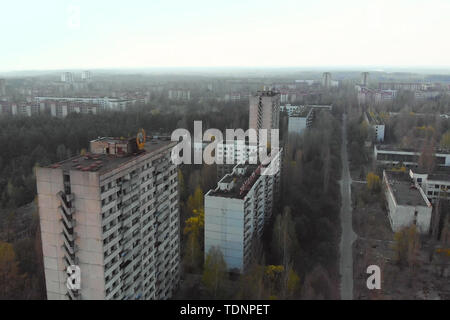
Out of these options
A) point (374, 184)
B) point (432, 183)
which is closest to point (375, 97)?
point (374, 184)

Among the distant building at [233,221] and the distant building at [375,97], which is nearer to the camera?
the distant building at [233,221]

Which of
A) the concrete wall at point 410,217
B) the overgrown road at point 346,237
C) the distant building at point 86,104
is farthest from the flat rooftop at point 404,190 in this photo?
the distant building at point 86,104

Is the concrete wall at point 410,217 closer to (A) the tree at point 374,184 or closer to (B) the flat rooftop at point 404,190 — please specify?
(B) the flat rooftop at point 404,190

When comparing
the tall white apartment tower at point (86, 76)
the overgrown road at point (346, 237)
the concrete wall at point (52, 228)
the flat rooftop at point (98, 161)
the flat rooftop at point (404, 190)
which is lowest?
the overgrown road at point (346, 237)

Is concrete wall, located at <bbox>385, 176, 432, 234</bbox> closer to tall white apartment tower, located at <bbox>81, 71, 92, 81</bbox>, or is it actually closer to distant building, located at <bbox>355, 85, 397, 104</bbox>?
distant building, located at <bbox>355, 85, 397, 104</bbox>
